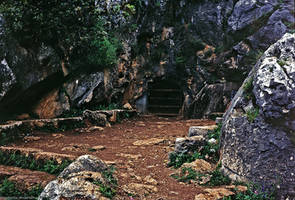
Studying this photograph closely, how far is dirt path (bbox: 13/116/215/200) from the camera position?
153 inches

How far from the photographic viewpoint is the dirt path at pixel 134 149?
3.89 m

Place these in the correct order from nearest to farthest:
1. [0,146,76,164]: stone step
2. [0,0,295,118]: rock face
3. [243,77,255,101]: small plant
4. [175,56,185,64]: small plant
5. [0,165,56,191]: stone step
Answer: [0,165,56,191]: stone step, [243,77,255,101]: small plant, [0,146,76,164]: stone step, [0,0,295,118]: rock face, [175,56,185,64]: small plant

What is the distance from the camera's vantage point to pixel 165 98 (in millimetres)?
13195

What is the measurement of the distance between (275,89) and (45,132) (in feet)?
20.0

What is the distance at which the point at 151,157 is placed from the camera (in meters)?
5.62

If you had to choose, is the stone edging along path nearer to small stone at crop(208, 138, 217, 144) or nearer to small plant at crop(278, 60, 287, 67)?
small stone at crop(208, 138, 217, 144)

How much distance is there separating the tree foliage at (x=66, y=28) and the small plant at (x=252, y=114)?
684 centimetres

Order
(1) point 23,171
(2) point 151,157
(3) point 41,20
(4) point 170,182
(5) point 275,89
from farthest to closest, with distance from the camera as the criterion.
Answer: (3) point 41,20, (2) point 151,157, (1) point 23,171, (4) point 170,182, (5) point 275,89

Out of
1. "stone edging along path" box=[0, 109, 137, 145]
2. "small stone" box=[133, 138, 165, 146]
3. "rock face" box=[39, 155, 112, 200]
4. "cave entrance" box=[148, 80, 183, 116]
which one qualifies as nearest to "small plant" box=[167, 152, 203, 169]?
"small stone" box=[133, 138, 165, 146]

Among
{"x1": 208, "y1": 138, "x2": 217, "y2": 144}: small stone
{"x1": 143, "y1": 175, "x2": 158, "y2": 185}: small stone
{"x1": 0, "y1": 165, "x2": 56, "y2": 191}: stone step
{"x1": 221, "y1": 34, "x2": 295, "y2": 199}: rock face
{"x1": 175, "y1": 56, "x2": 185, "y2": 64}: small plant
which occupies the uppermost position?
{"x1": 175, "y1": 56, "x2": 185, "y2": 64}: small plant

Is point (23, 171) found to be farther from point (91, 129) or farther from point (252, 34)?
point (252, 34)

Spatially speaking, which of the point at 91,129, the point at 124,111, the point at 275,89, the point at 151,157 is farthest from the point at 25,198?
the point at 124,111

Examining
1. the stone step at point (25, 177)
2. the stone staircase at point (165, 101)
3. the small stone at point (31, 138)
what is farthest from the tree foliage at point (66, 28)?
the stone step at point (25, 177)

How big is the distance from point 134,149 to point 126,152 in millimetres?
324
